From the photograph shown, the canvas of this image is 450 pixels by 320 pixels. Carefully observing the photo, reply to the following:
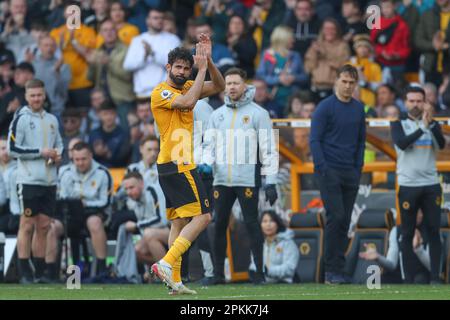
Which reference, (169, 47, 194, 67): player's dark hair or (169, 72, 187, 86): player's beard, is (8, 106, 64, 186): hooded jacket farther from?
(169, 47, 194, 67): player's dark hair

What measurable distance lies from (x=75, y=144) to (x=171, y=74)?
16.1 feet

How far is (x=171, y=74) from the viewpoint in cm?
1218

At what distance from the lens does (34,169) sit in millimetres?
15484

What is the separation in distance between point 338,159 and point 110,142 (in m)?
6.19

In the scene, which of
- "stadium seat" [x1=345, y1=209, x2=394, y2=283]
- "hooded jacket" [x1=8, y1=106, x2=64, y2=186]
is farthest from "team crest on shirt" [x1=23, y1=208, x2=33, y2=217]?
"stadium seat" [x1=345, y1=209, x2=394, y2=283]

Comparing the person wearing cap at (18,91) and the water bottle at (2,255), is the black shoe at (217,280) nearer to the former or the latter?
the water bottle at (2,255)

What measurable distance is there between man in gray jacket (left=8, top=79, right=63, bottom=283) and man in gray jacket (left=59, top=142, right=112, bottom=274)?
916mm

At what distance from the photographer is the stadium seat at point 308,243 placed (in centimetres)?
1580

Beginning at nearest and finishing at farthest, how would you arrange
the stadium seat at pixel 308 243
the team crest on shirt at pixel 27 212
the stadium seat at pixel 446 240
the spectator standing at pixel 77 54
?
1. the stadium seat at pixel 446 240
2. the team crest on shirt at pixel 27 212
3. the stadium seat at pixel 308 243
4. the spectator standing at pixel 77 54

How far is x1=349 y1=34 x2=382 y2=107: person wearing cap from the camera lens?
19.1 m

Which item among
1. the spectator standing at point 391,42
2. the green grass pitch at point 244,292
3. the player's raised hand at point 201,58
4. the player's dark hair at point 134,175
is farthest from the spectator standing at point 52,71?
the player's raised hand at point 201,58

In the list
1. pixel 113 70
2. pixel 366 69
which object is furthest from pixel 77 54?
pixel 366 69

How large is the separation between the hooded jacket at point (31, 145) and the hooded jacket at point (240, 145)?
2018mm

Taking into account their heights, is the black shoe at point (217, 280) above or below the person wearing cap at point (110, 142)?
below
